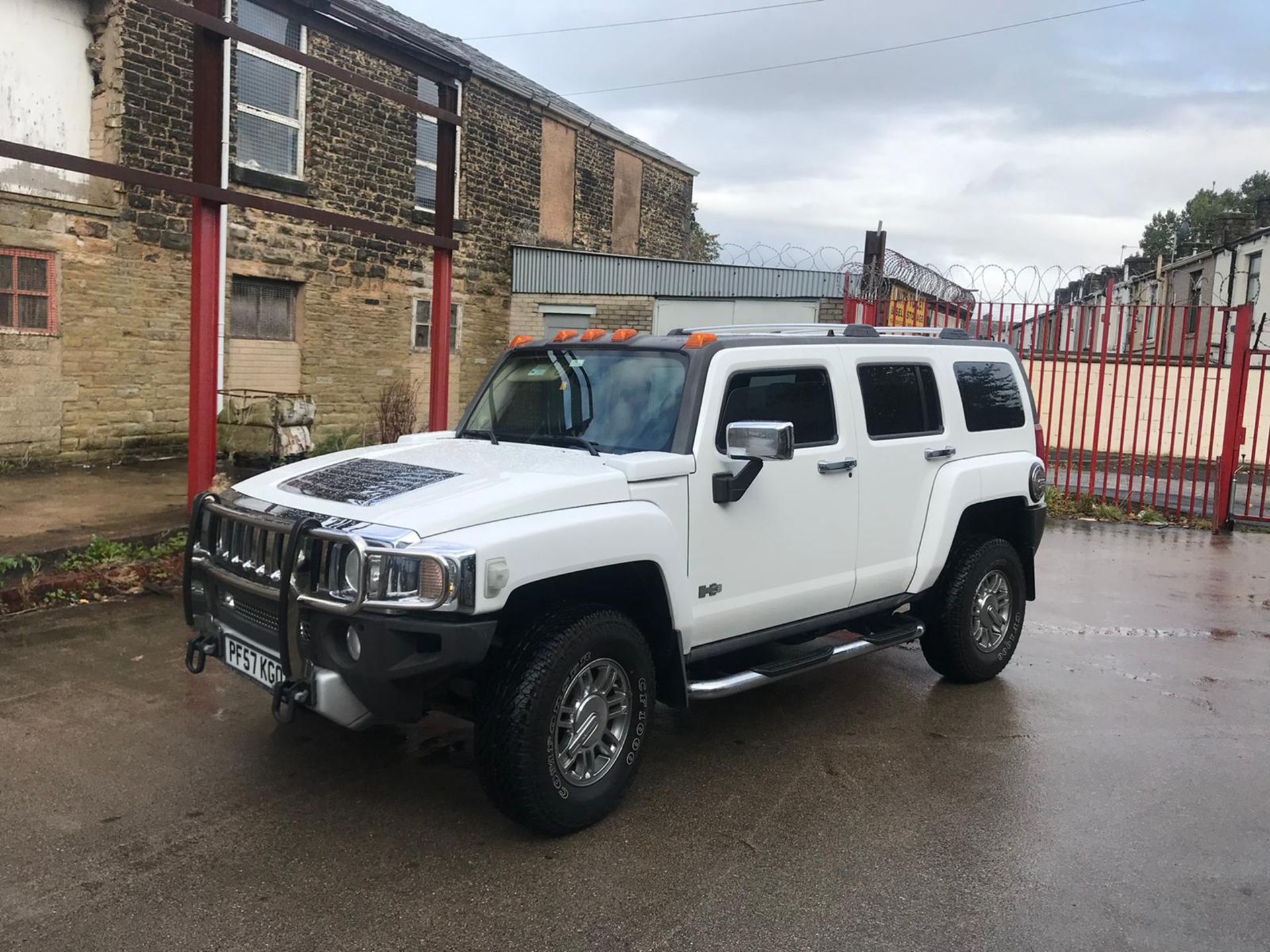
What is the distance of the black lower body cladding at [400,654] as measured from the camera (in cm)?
338

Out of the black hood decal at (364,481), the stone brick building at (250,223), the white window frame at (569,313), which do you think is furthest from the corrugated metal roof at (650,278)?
the black hood decal at (364,481)

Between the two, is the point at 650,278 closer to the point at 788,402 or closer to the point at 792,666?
the point at 788,402

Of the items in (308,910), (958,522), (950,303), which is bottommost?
(308,910)

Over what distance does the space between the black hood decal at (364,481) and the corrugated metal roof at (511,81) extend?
1360cm

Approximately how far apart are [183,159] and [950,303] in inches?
388

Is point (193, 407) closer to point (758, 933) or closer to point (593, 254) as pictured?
point (758, 933)

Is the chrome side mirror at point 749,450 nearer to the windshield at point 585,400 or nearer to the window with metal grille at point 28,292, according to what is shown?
the windshield at point 585,400

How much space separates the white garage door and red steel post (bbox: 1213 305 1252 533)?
6.63 meters

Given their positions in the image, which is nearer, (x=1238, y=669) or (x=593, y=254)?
(x=1238, y=669)

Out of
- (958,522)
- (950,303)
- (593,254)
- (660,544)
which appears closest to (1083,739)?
(958,522)

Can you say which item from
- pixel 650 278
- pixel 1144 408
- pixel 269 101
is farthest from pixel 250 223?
pixel 1144 408

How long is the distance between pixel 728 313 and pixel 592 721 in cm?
1421

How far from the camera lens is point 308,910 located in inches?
127

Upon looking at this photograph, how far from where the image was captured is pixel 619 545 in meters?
3.82
